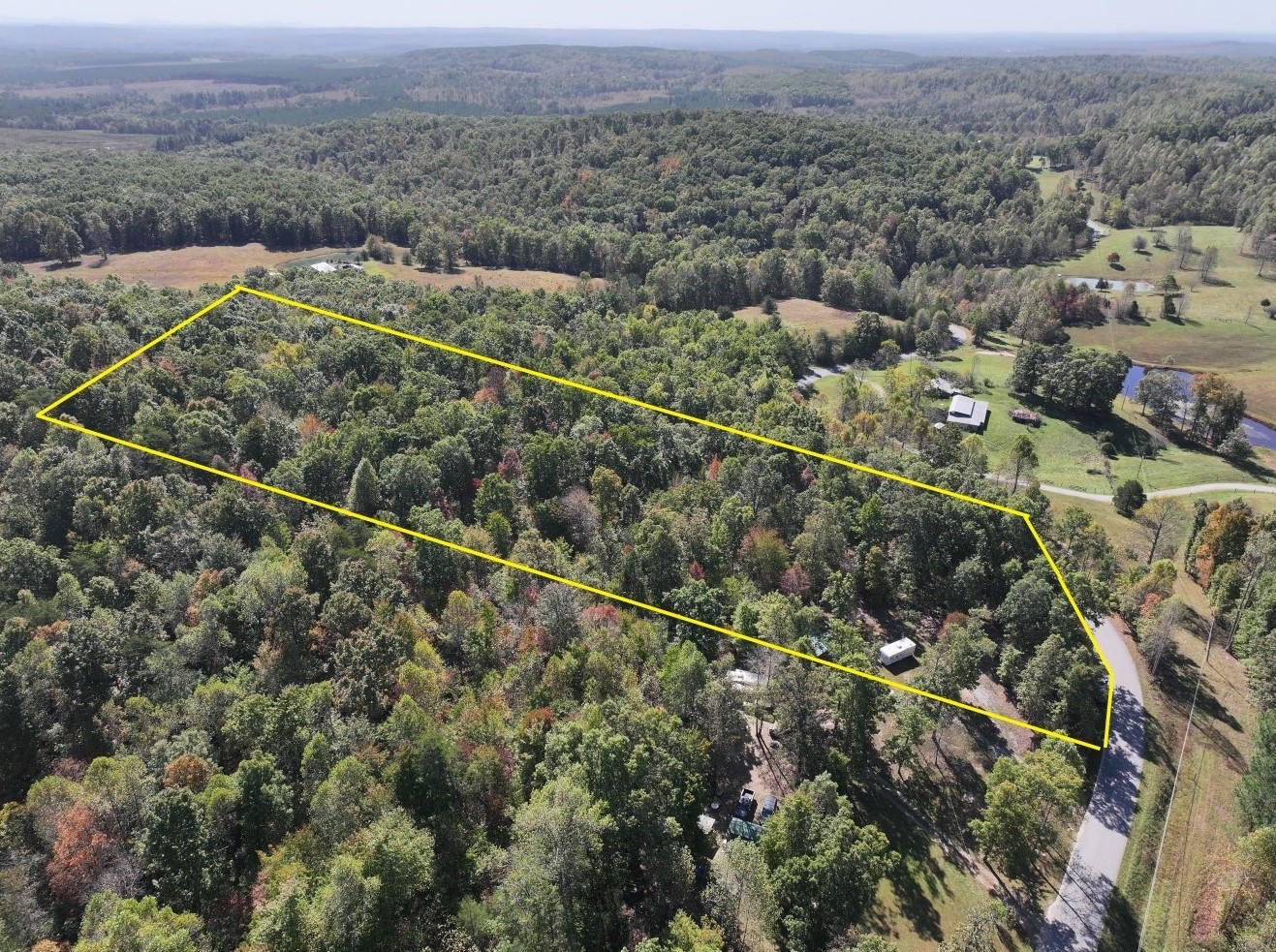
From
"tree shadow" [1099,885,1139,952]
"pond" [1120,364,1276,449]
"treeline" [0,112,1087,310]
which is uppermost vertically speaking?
"treeline" [0,112,1087,310]

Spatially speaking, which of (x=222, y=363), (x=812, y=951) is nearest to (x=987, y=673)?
(x=812, y=951)

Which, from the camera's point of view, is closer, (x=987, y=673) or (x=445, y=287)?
(x=987, y=673)

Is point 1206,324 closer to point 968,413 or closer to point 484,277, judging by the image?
point 968,413

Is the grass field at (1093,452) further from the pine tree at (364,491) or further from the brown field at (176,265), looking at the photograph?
the brown field at (176,265)

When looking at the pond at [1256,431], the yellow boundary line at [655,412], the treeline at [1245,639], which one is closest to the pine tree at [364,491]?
the yellow boundary line at [655,412]

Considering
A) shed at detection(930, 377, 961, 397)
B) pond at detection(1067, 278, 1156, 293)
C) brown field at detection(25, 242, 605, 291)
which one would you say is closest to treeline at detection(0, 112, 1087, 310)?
brown field at detection(25, 242, 605, 291)

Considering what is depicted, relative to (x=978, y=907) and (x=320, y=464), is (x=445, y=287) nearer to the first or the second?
(x=320, y=464)

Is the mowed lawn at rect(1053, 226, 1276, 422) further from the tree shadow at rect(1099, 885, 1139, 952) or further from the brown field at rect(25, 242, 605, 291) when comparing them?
the brown field at rect(25, 242, 605, 291)
